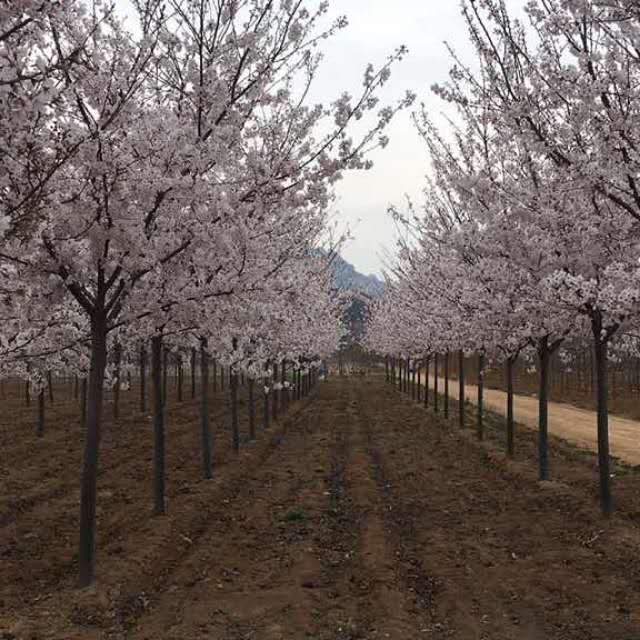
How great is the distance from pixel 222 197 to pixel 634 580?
24.7ft

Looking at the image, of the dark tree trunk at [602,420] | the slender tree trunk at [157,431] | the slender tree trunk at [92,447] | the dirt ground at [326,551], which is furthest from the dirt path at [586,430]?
the slender tree trunk at [92,447]

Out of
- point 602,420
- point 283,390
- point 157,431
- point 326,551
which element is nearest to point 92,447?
point 157,431

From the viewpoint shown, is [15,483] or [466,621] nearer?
[466,621]

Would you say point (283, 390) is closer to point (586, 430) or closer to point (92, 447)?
point (586, 430)

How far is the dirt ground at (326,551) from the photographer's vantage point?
7227 millimetres

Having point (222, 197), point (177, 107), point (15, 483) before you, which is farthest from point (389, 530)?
point (15, 483)

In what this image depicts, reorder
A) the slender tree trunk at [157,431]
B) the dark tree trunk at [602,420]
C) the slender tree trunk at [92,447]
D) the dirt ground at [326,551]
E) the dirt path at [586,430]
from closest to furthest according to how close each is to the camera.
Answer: the dirt ground at [326,551] < the slender tree trunk at [92,447] < the dark tree trunk at [602,420] < the slender tree trunk at [157,431] < the dirt path at [586,430]

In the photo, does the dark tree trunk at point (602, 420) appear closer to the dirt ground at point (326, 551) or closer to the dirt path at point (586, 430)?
the dirt ground at point (326, 551)

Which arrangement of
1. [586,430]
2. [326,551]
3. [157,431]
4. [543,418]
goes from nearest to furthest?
1. [326,551]
2. [157,431]
3. [543,418]
4. [586,430]

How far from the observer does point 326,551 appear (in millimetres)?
9883

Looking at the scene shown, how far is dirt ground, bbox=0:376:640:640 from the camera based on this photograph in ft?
23.7

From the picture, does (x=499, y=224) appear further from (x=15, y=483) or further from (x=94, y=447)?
(x=15, y=483)

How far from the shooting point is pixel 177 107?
877cm

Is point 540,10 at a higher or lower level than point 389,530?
higher
